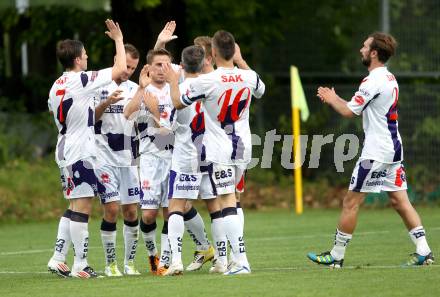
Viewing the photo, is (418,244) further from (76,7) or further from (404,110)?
(76,7)

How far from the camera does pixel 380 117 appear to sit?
11930 mm

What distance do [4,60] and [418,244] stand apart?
56.4 feet

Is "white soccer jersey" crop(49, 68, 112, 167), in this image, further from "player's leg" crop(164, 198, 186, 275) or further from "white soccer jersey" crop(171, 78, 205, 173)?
"player's leg" crop(164, 198, 186, 275)

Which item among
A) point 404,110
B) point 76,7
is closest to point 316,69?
point 404,110

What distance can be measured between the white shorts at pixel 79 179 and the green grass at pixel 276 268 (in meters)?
0.92

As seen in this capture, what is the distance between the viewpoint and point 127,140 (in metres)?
12.8

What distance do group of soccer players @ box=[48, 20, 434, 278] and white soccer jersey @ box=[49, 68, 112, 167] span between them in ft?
0.03

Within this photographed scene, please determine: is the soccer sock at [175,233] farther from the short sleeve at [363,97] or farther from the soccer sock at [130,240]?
the short sleeve at [363,97]

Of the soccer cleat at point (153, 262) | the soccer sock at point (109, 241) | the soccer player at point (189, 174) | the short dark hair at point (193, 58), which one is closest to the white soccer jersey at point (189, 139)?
the soccer player at point (189, 174)

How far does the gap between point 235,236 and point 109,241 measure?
1707mm

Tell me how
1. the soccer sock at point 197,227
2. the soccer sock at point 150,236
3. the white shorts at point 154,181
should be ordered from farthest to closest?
the soccer sock at point 197,227
the soccer sock at point 150,236
the white shorts at point 154,181

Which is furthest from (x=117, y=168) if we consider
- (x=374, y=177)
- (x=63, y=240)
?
(x=374, y=177)

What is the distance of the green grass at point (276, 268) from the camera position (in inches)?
398

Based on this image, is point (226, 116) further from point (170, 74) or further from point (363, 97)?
point (363, 97)
